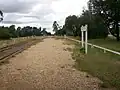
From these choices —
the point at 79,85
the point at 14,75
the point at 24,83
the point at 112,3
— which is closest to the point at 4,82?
the point at 24,83

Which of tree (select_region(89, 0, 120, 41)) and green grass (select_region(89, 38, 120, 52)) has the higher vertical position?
tree (select_region(89, 0, 120, 41))

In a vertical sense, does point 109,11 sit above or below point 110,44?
above

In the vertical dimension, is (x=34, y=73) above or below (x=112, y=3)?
below

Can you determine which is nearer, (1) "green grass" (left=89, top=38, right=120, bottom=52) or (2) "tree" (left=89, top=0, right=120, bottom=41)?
(1) "green grass" (left=89, top=38, right=120, bottom=52)

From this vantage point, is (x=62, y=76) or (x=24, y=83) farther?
(x=62, y=76)

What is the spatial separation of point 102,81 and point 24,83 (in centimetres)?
294

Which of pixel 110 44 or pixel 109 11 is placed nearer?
pixel 110 44

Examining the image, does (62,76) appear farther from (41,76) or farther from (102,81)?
(102,81)

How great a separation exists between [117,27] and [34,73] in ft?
156

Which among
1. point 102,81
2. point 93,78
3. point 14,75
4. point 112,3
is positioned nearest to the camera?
point 102,81

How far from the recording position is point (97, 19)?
6294cm

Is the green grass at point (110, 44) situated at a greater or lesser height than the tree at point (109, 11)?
lesser

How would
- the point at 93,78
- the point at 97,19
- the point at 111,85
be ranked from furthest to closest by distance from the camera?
the point at 97,19, the point at 93,78, the point at 111,85

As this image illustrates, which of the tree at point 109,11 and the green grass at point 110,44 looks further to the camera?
the tree at point 109,11
